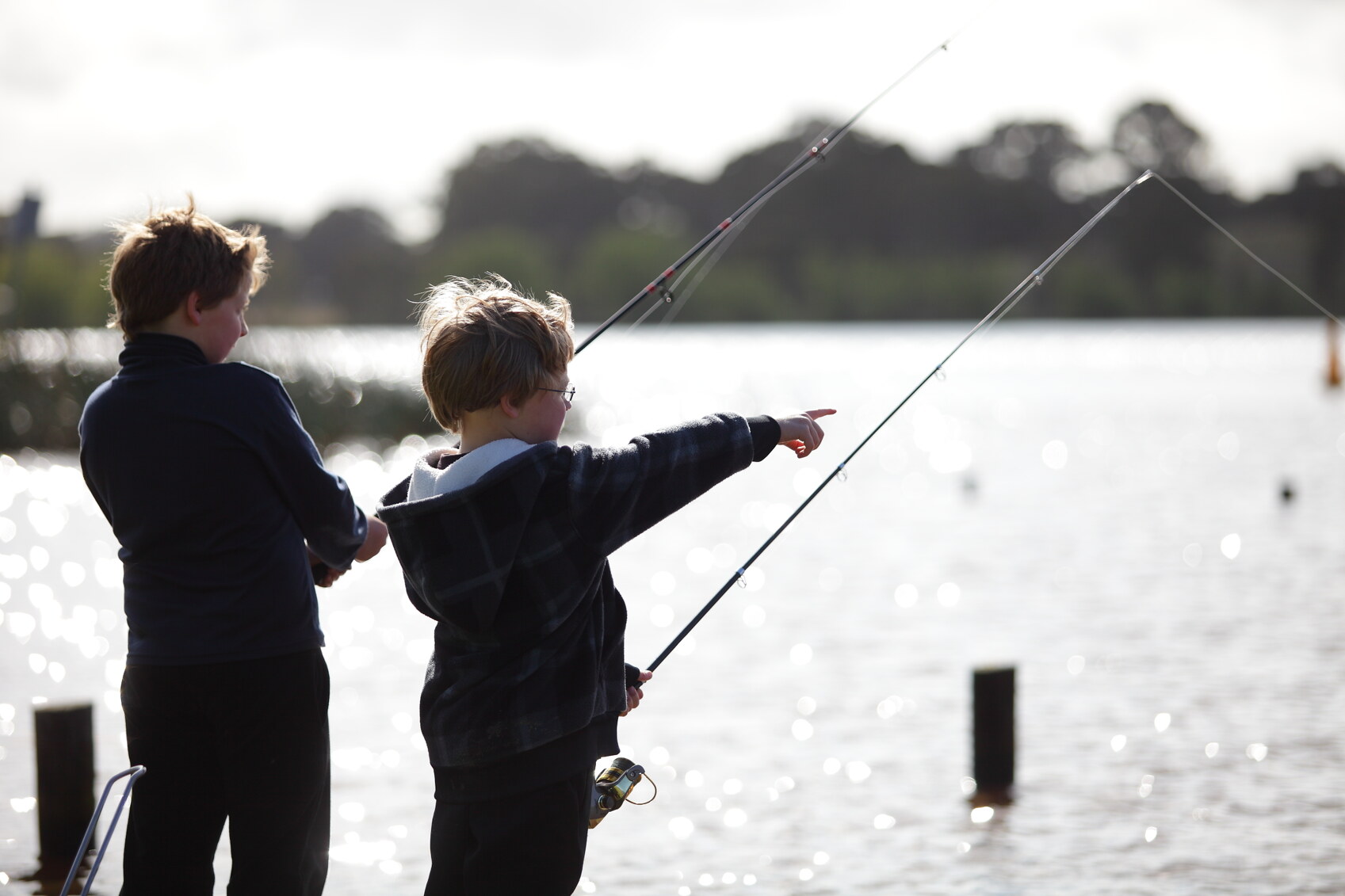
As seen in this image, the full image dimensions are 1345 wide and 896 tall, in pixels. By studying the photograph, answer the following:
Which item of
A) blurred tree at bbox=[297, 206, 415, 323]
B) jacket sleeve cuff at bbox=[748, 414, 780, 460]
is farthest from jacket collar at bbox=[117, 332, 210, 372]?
blurred tree at bbox=[297, 206, 415, 323]

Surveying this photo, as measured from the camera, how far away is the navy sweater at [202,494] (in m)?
2.86

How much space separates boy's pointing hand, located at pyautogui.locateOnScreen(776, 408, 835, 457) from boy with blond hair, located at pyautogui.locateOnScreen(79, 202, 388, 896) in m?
Result: 0.91

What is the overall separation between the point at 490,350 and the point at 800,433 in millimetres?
609

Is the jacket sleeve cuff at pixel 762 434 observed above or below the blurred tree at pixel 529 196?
below

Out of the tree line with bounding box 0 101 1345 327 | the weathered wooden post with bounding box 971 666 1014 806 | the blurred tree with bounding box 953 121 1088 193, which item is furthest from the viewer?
the blurred tree with bounding box 953 121 1088 193

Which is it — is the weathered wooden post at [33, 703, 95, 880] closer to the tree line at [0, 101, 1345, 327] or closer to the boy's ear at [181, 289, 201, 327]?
the boy's ear at [181, 289, 201, 327]

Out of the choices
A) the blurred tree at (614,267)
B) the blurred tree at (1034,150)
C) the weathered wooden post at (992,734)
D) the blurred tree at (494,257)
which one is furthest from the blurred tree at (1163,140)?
the weathered wooden post at (992,734)

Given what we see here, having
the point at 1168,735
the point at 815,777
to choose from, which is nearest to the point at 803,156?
the point at 815,777

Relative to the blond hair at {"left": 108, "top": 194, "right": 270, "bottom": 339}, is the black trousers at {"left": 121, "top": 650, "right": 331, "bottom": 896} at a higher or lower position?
lower

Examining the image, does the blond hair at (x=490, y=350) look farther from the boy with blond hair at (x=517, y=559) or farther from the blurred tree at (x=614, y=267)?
the blurred tree at (x=614, y=267)

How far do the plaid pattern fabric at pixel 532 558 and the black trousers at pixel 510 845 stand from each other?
0.11 metres

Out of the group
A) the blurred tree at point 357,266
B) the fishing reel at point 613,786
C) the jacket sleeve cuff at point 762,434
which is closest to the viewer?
the jacket sleeve cuff at point 762,434

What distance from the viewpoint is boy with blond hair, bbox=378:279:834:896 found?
262 centimetres

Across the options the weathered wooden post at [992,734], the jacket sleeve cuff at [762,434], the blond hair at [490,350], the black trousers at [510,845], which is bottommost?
the weathered wooden post at [992,734]
